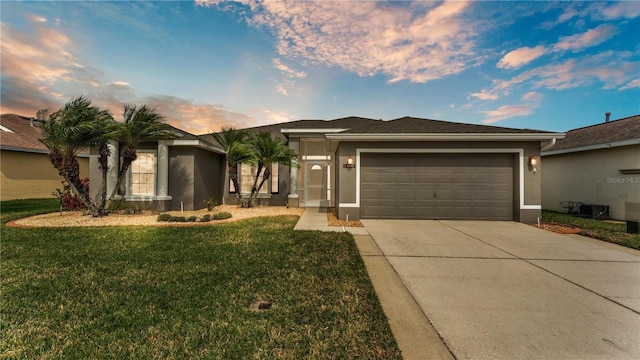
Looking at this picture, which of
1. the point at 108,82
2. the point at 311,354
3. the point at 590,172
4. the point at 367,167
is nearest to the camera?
the point at 311,354

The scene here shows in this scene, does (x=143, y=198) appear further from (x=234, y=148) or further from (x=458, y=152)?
(x=458, y=152)

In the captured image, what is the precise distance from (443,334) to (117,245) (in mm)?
6475

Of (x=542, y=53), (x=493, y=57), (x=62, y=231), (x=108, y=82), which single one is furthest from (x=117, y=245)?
(x=542, y=53)

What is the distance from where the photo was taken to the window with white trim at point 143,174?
34.7 feet

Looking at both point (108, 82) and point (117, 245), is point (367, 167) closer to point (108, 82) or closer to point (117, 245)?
point (117, 245)

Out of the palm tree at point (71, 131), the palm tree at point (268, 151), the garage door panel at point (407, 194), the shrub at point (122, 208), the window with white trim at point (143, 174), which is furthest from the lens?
the palm tree at point (268, 151)

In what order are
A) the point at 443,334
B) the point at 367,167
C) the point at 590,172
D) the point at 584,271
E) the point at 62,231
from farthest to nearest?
the point at 590,172 < the point at 367,167 < the point at 62,231 < the point at 584,271 < the point at 443,334

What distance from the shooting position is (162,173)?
406 inches

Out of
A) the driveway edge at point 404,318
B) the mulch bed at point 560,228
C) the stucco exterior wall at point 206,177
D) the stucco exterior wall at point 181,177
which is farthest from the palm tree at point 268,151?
the mulch bed at point 560,228

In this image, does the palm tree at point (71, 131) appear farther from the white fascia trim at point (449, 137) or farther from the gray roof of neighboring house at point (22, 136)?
the white fascia trim at point (449, 137)

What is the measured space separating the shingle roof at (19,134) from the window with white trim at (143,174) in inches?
217

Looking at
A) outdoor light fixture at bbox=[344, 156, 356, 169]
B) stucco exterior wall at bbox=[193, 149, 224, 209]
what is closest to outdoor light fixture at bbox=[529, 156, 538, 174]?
outdoor light fixture at bbox=[344, 156, 356, 169]

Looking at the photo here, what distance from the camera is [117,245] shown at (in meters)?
5.40

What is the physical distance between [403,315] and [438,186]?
283 inches
